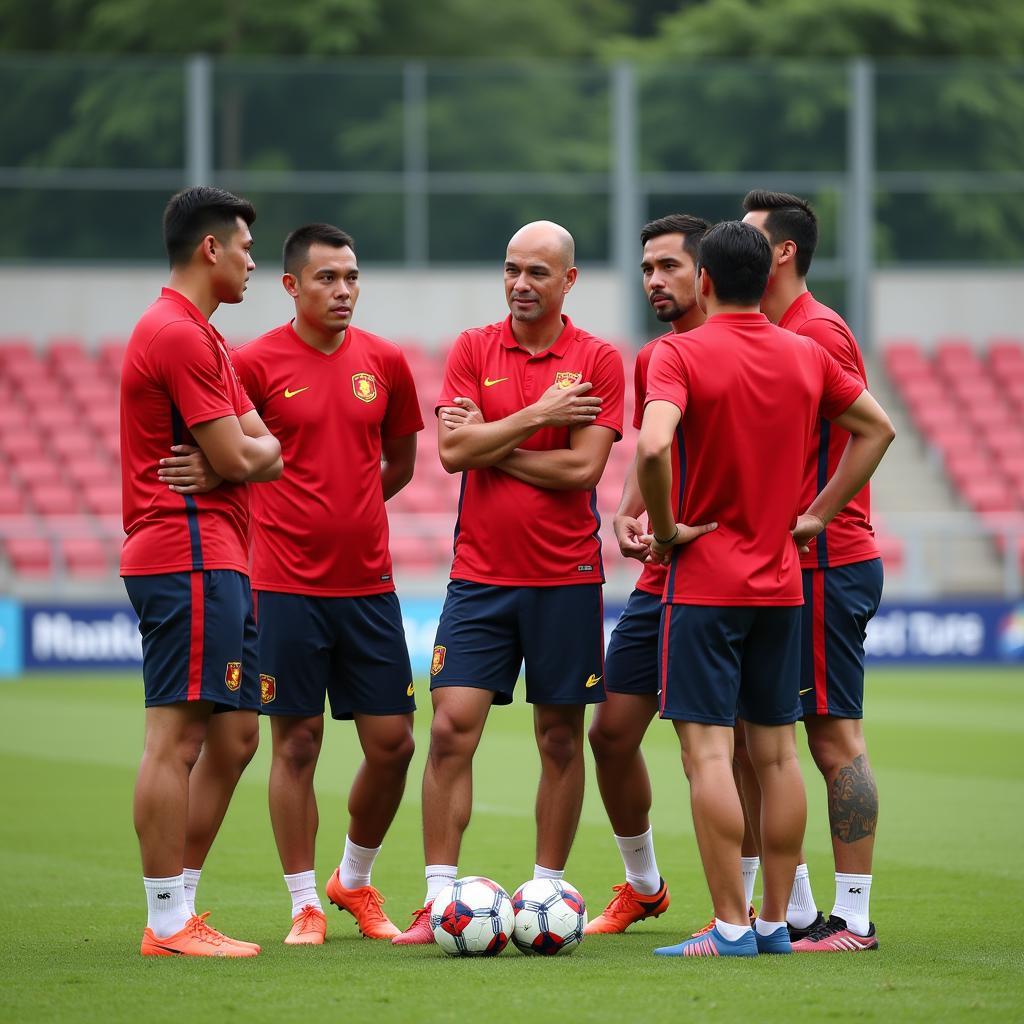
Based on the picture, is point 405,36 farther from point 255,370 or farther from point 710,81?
point 255,370

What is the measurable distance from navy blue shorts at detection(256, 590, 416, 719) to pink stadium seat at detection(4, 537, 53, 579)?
13908 millimetres

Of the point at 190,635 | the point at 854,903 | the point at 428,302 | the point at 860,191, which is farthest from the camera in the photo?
the point at 860,191

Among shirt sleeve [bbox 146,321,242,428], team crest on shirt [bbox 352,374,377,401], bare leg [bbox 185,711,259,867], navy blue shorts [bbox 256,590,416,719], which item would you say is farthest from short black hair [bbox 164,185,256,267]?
bare leg [bbox 185,711,259,867]

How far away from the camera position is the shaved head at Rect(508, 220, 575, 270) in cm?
660

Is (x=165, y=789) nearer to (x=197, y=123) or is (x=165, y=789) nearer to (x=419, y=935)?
(x=419, y=935)

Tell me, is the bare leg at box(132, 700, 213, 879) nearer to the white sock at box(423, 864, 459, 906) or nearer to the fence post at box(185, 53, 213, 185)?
the white sock at box(423, 864, 459, 906)

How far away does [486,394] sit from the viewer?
6691 mm

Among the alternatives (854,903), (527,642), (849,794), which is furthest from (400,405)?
(854,903)

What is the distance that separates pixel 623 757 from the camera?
6.79 m

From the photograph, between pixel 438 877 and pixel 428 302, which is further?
pixel 428 302

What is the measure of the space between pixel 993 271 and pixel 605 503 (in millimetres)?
9880

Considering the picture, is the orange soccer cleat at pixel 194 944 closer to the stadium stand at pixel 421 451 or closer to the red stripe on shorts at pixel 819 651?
the red stripe on shorts at pixel 819 651

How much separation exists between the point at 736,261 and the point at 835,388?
1.99 feet

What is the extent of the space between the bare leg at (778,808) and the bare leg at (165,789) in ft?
6.37
